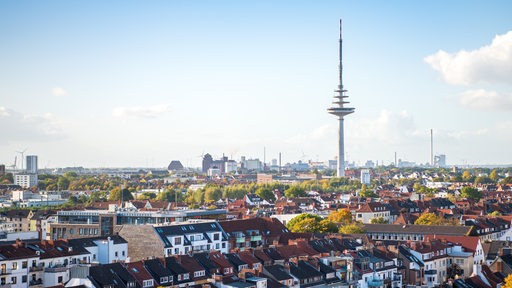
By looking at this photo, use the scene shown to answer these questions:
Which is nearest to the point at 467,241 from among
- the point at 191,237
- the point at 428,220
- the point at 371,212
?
the point at 191,237

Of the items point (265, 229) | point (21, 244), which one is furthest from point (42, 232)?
point (21, 244)

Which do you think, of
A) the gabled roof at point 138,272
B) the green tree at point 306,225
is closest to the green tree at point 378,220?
the green tree at point 306,225

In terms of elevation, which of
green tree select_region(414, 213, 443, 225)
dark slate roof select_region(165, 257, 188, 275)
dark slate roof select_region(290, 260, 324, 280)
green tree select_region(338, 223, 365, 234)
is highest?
green tree select_region(414, 213, 443, 225)

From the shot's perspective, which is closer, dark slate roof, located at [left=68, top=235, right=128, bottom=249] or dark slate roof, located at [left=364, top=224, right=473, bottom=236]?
dark slate roof, located at [left=68, top=235, right=128, bottom=249]

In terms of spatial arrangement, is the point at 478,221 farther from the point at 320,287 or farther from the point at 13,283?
the point at 13,283

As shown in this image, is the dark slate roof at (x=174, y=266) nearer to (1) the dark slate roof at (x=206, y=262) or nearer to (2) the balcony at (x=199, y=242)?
(1) the dark slate roof at (x=206, y=262)

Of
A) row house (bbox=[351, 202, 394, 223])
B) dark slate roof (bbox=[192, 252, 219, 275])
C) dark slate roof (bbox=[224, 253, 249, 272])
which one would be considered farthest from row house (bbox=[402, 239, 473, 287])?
row house (bbox=[351, 202, 394, 223])

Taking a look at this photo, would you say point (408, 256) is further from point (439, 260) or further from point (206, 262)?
point (206, 262)

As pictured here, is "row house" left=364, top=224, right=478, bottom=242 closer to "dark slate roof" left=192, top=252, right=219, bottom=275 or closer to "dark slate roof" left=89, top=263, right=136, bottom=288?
"dark slate roof" left=192, top=252, right=219, bottom=275
